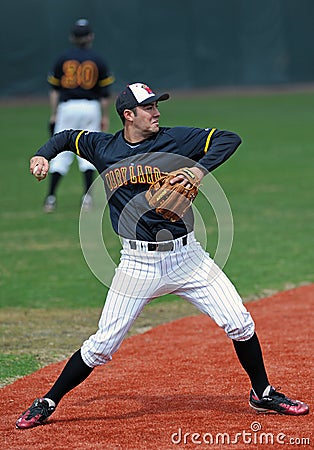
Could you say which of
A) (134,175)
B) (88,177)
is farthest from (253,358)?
(88,177)

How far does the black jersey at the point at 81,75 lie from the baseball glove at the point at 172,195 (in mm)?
7443

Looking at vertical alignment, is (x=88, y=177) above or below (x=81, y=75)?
below

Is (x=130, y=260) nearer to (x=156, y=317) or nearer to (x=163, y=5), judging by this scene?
(x=156, y=317)

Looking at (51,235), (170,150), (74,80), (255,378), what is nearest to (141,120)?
(170,150)

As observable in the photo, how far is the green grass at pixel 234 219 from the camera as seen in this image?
8.15 metres

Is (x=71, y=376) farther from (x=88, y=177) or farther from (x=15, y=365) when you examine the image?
(x=88, y=177)

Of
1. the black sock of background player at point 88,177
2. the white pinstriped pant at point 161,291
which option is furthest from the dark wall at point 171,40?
the white pinstriped pant at point 161,291

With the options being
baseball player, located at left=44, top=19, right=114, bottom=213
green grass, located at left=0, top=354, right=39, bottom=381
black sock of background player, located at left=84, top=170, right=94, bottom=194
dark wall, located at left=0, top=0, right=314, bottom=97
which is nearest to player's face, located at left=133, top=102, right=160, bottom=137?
green grass, located at left=0, top=354, right=39, bottom=381

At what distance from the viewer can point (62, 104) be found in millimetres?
11883

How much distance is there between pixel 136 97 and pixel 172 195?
23.3 inches

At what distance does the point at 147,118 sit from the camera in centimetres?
453

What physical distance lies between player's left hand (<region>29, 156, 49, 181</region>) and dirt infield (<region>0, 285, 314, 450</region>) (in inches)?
50.1

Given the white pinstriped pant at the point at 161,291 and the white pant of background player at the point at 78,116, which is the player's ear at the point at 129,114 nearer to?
the white pinstriped pant at the point at 161,291

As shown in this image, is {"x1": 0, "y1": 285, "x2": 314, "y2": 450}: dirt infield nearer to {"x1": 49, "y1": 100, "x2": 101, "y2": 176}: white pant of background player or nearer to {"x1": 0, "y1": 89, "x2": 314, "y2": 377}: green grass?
{"x1": 0, "y1": 89, "x2": 314, "y2": 377}: green grass
